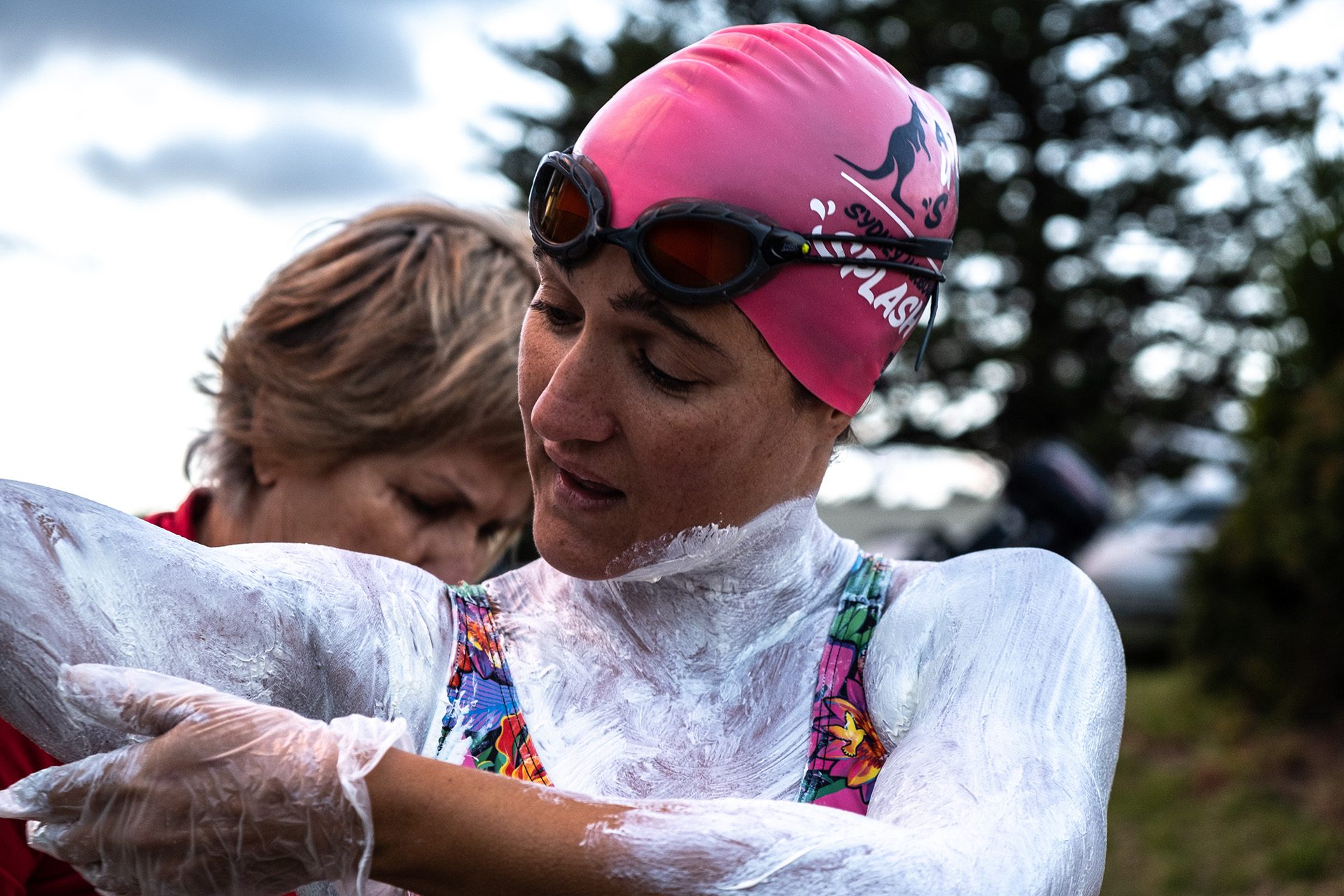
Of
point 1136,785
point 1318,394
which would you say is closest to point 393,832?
point 1318,394

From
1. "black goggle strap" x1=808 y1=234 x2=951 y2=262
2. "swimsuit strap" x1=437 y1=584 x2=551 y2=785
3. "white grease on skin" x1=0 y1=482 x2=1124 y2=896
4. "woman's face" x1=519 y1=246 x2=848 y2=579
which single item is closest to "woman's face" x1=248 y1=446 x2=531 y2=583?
"white grease on skin" x1=0 y1=482 x2=1124 y2=896

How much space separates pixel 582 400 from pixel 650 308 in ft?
0.51

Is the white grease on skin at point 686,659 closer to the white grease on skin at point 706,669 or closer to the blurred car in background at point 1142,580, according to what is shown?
the white grease on skin at point 706,669

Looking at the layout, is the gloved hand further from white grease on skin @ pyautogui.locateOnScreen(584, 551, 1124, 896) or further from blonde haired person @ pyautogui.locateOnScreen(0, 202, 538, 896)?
blonde haired person @ pyautogui.locateOnScreen(0, 202, 538, 896)

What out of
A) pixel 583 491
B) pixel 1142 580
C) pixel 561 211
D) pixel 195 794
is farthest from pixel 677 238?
pixel 1142 580

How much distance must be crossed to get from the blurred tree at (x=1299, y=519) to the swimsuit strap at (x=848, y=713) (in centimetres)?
539

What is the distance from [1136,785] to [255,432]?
21.0 feet

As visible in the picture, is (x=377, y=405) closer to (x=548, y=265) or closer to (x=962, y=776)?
(x=548, y=265)

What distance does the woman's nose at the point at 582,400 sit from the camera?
70.0 inches

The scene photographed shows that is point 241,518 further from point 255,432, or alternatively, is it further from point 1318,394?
point 1318,394

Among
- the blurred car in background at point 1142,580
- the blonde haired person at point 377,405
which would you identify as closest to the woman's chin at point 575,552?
the blonde haired person at point 377,405

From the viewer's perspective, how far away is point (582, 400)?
1.78 meters

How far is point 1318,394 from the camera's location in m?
6.83

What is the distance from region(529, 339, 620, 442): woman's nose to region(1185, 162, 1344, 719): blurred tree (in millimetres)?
5834
